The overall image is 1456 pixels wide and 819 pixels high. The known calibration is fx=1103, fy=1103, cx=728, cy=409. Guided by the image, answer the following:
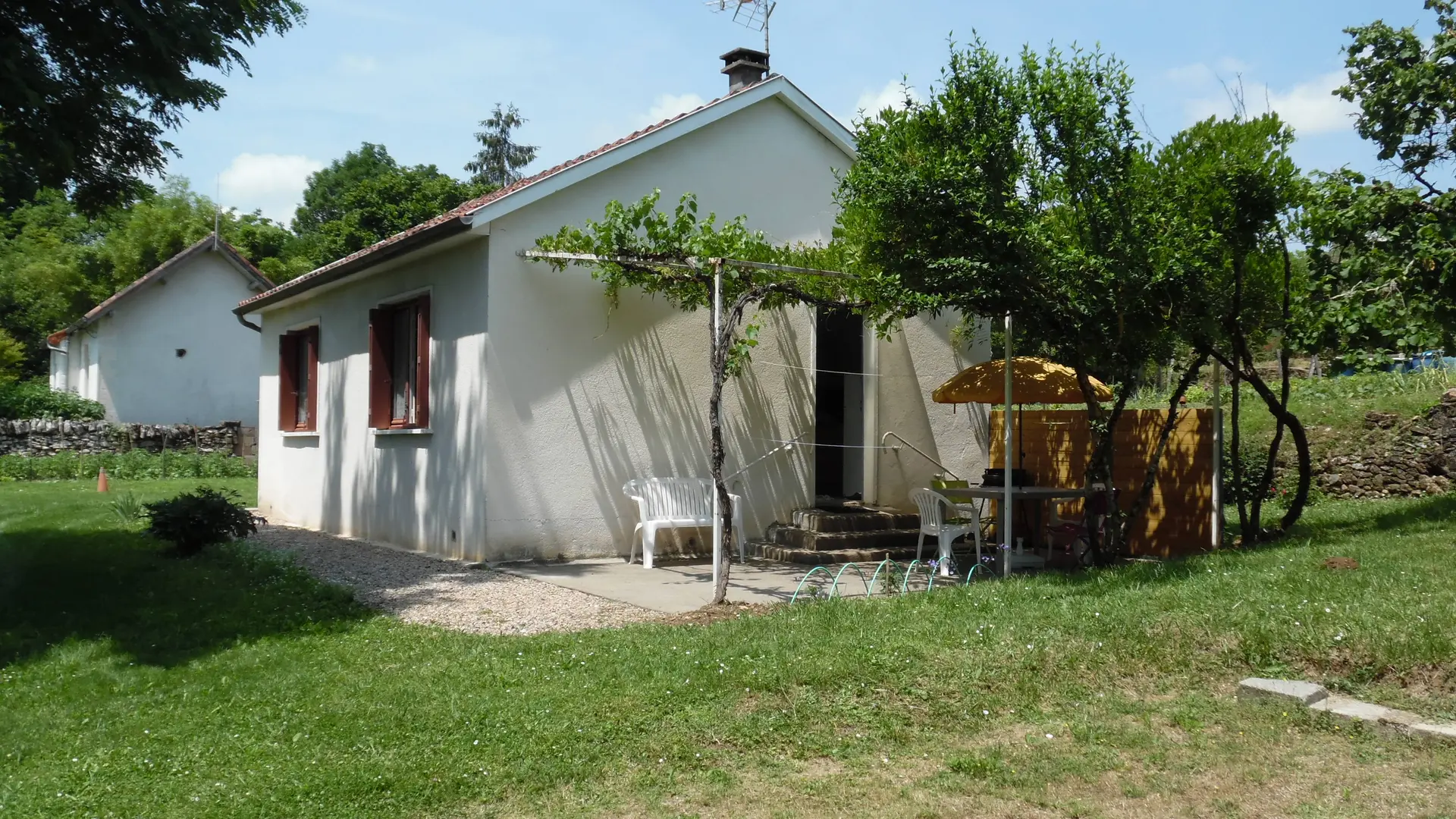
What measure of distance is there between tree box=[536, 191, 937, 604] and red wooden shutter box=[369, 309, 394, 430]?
322 cm

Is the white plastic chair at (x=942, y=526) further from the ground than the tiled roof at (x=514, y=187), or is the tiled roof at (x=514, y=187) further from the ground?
the tiled roof at (x=514, y=187)

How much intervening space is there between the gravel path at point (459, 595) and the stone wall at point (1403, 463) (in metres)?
10.6

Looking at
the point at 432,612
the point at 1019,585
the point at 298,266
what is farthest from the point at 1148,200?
the point at 298,266

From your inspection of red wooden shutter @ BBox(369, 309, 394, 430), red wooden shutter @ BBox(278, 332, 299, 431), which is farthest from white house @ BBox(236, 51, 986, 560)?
red wooden shutter @ BBox(278, 332, 299, 431)

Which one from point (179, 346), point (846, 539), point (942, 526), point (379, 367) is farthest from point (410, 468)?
point (179, 346)

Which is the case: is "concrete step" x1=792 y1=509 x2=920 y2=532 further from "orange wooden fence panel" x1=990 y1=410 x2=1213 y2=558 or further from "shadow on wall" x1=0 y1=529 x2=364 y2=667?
"shadow on wall" x1=0 y1=529 x2=364 y2=667

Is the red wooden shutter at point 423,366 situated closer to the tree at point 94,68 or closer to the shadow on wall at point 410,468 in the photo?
the shadow on wall at point 410,468

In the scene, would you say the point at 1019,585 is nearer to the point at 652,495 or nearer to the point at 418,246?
the point at 652,495

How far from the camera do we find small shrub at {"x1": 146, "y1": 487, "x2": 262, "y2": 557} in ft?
34.4

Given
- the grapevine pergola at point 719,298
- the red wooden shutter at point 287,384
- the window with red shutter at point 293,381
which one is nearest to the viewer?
the grapevine pergola at point 719,298

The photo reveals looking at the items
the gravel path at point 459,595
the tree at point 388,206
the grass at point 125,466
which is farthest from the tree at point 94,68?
the tree at point 388,206

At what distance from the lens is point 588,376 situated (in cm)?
1184

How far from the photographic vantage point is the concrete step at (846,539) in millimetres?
12039

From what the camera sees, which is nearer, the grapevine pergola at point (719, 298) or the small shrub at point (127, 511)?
the grapevine pergola at point (719, 298)
